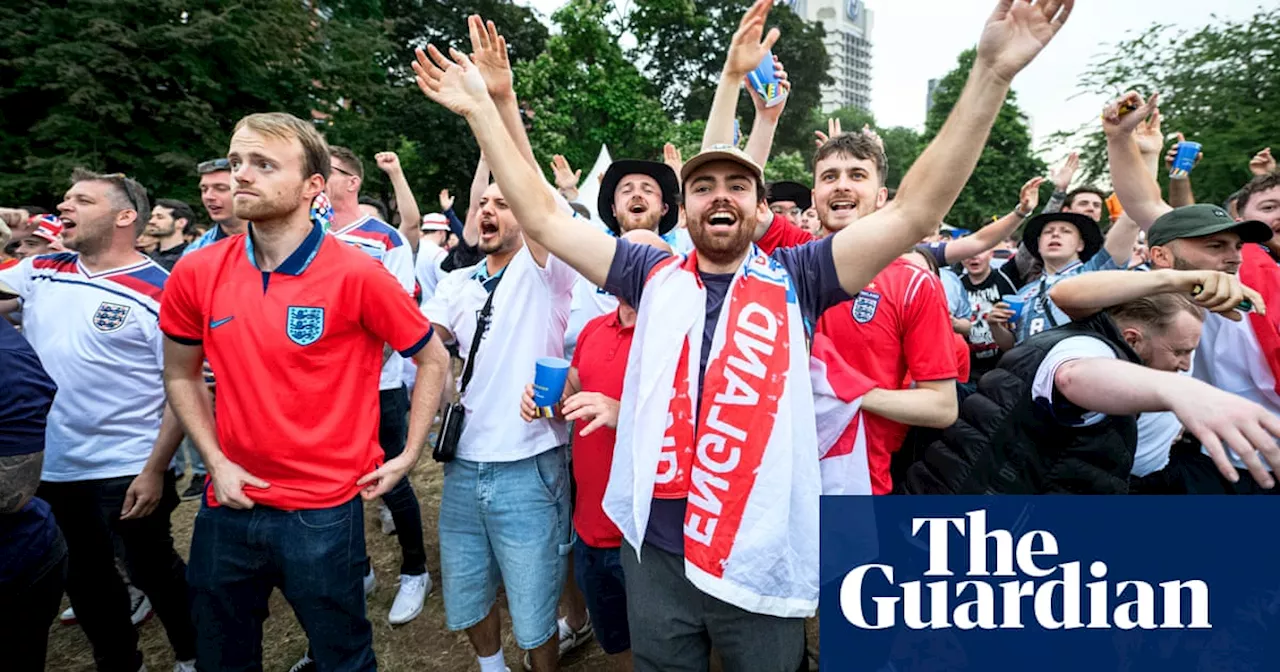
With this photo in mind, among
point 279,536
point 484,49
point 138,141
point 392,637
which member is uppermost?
point 138,141

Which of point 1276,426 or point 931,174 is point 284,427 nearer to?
point 931,174

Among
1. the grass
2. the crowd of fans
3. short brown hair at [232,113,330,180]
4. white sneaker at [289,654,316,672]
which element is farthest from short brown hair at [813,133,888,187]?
white sneaker at [289,654,316,672]

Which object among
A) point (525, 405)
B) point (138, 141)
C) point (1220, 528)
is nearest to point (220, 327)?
point (525, 405)

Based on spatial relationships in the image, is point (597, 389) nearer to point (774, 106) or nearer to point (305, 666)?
point (774, 106)

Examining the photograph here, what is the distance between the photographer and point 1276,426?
1.24m

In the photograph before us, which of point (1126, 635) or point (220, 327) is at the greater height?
point (220, 327)

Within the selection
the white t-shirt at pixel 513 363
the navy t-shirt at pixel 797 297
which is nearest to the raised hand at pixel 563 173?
the white t-shirt at pixel 513 363

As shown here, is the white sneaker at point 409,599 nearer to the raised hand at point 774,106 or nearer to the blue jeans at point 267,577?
the blue jeans at point 267,577

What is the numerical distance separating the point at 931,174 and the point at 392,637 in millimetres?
3486

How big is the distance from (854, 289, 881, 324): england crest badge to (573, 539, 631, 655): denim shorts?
1.36 metres

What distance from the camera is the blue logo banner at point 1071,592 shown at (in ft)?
6.40

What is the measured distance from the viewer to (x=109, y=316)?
298 cm

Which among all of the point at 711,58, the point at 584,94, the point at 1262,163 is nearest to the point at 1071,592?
the point at 1262,163

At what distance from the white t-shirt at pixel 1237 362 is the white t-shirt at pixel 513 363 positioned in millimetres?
2885
